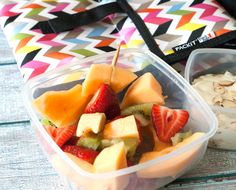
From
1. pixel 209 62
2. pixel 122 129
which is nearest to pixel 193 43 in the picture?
pixel 209 62

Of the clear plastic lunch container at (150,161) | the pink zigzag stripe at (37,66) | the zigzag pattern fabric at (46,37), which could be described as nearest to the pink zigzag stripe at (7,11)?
the zigzag pattern fabric at (46,37)

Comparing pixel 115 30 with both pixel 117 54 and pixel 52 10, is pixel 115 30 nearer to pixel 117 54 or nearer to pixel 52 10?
pixel 52 10

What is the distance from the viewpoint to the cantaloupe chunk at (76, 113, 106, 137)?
2.04 ft

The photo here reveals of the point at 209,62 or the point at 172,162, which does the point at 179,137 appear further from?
the point at 209,62

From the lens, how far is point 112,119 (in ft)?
2.14

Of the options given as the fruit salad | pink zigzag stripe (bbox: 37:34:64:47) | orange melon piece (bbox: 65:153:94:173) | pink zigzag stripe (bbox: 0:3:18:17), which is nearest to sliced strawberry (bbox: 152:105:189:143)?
the fruit salad

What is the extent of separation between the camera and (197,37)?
2.79 feet

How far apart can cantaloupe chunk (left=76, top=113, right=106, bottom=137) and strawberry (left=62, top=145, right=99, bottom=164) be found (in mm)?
24

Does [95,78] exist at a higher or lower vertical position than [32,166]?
higher

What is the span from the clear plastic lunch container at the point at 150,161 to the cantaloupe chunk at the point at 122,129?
1.9 inches

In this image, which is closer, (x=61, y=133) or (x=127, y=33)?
(x=61, y=133)

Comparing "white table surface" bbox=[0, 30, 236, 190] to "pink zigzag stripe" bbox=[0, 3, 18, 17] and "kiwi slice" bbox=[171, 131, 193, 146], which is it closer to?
"kiwi slice" bbox=[171, 131, 193, 146]

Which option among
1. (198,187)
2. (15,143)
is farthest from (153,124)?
(15,143)

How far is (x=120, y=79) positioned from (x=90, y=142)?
0.36 feet
